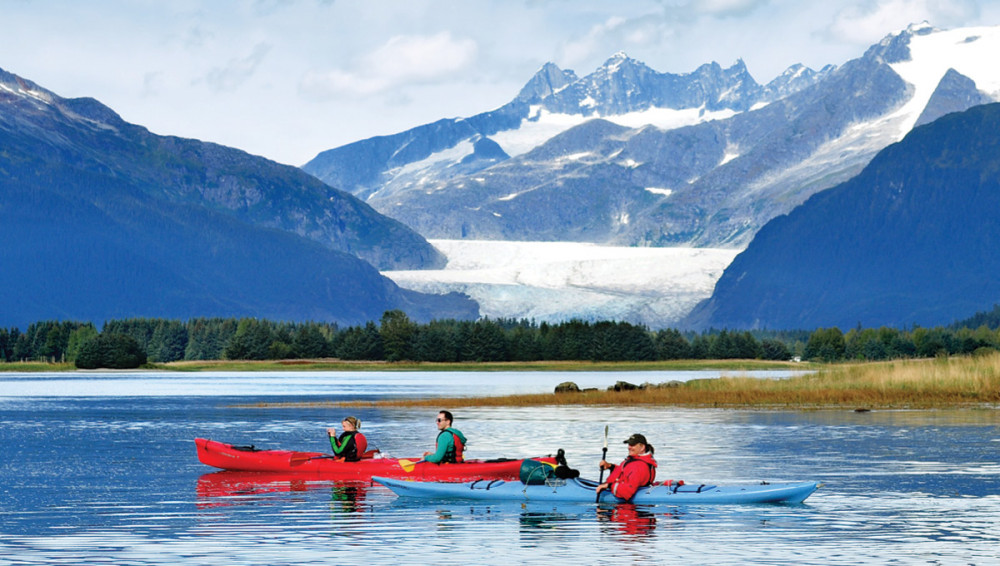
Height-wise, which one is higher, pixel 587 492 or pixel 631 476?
pixel 631 476

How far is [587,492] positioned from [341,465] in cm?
1053

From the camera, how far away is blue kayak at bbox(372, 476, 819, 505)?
36156 mm

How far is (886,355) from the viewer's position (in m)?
195

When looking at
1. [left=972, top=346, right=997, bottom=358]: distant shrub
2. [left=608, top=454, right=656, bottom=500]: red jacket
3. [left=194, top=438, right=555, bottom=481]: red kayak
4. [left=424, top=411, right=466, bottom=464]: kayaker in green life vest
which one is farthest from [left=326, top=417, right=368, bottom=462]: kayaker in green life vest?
[left=972, top=346, right=997, bottom=358]: distant shrub

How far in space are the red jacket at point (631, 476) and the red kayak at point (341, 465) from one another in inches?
91.2

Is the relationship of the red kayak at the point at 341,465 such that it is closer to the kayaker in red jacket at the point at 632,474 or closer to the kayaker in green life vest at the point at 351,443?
the kayaker in green life vest at the point at 351,443

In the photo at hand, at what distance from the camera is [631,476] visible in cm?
3606

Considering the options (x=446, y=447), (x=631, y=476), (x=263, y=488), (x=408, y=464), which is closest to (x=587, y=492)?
(x=631, y=476)

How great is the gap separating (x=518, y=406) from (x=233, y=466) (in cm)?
4042

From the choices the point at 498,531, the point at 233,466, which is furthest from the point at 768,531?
the point at 233,466

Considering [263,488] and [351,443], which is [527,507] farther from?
[263,488]

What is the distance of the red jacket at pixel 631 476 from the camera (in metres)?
36.1

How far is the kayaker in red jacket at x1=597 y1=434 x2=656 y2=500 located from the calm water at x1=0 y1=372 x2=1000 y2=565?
2.46 feet

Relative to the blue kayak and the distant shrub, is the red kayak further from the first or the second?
the distant shrub
